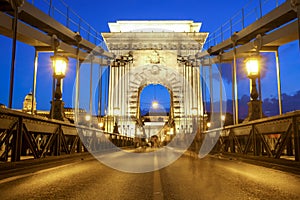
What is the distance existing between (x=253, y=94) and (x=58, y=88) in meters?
7.64

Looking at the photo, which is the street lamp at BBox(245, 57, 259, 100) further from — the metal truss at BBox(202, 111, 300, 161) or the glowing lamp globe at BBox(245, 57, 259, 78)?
the metal truss at BBox(202, 111, 300, 161)

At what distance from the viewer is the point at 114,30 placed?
57.0m

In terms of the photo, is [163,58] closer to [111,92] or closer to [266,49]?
[111,92]

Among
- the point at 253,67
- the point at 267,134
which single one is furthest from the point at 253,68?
the point at 267,134

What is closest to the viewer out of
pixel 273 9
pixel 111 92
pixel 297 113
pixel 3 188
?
pixel 3 188

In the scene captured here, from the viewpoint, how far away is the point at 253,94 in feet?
42.9

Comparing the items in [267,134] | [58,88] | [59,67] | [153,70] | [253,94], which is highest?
[153,70]

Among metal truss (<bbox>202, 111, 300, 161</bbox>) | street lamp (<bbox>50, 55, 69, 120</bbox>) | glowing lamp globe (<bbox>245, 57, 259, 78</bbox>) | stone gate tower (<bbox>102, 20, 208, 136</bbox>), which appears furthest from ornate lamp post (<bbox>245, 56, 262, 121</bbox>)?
stone gate tower (<bbox>102, 20, 208, 136</bbox>)

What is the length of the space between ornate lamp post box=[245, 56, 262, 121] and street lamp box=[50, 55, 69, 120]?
7.28 m

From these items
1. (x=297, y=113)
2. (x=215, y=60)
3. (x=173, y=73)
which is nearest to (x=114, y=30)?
(x=173, y=73)

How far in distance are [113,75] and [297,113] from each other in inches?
1816

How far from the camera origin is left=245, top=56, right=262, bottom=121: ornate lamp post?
12.8 metres

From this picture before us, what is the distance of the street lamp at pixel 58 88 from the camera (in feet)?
41.5

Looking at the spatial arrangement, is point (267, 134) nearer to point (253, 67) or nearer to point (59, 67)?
point (253, 67)
